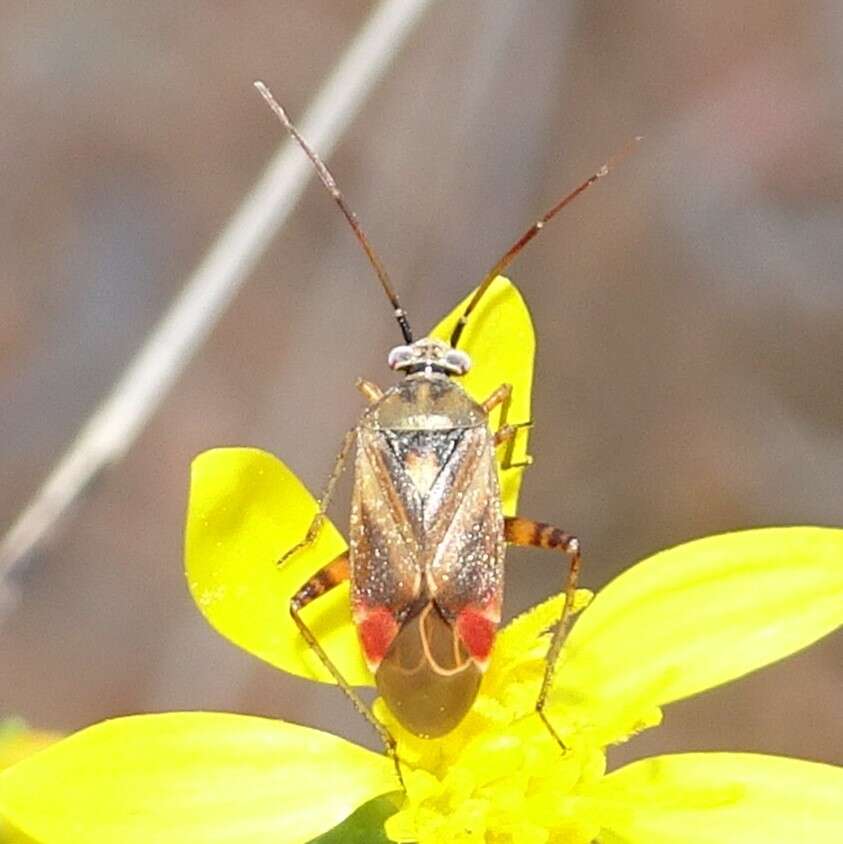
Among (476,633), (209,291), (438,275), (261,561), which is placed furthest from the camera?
(438,275)

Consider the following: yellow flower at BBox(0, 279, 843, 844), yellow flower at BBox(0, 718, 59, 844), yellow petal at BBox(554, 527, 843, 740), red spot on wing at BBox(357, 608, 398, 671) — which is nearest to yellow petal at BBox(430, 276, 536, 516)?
yellow flower at BBox(0, 279, 843, 844)

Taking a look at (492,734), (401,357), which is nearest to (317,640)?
(492,734)

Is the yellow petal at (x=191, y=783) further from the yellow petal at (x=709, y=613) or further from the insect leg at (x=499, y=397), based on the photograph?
the insect leg at (x=499, y=397)

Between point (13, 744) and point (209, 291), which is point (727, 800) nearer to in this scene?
point (13, 744)

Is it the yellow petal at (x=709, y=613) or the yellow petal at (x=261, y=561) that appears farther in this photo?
the yellow petal at (x=709, y=613)

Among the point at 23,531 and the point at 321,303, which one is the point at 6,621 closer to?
the point at 23,531

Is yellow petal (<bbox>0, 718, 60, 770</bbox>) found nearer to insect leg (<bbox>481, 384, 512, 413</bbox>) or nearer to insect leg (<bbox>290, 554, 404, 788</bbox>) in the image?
insect leg (<bbox>290, 554, 404, 788</bbox>)

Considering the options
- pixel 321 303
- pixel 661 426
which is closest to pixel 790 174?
pixel 661 426

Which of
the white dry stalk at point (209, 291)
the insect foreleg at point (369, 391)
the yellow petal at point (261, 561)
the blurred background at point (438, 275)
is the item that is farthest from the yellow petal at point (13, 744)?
the blurred background at point (438, 275)
